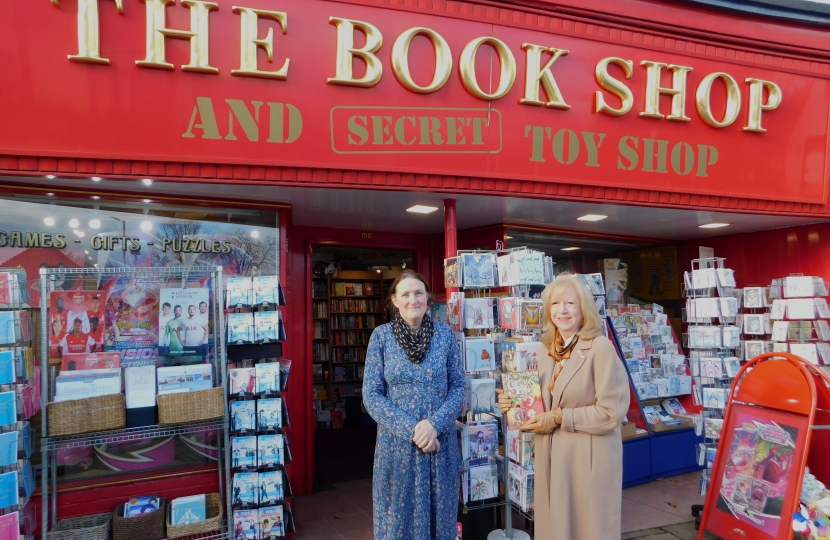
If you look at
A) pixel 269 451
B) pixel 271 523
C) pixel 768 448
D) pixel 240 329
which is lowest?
pixel 271 523

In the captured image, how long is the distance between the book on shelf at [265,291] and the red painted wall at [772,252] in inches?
236

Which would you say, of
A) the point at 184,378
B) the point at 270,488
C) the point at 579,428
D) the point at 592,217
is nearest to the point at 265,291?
the point at 184,378

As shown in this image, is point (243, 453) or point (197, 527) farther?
point (243, 453)

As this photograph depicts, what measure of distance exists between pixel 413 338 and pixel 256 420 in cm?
176

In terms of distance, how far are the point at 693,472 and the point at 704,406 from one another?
145 centimetres

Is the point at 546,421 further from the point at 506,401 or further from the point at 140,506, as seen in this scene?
the point at 140,506

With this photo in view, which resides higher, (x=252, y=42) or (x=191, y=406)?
(x=252, y=42)

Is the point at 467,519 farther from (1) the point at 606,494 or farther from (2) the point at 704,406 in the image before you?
(2) the point at 704,406

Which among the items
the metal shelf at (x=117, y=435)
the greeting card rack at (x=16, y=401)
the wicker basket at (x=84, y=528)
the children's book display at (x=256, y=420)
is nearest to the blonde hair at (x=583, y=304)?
the children's book display at (x=256, y=420)

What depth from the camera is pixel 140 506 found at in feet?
12.6

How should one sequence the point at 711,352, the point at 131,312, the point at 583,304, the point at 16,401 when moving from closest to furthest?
the point at 583,304
the point at 16,401
the point at 131,312
the point at 711,352

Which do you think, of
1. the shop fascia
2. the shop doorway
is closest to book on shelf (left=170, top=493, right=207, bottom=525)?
the shop fascia

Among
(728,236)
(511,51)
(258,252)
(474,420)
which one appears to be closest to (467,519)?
(474,420)

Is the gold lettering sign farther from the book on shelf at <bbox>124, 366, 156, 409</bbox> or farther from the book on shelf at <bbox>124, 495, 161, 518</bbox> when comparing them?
the book on shelf at <bbox>124, 495, 161, 518</bbox>
